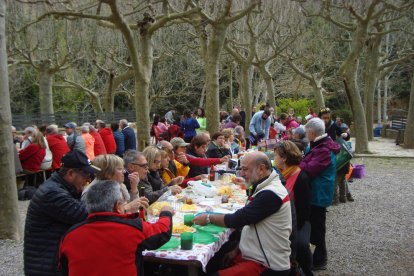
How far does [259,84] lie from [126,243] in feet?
117

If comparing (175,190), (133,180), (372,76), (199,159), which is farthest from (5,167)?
(372,76)

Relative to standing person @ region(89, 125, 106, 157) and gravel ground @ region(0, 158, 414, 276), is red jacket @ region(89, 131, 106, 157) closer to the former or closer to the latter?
standing person @ region(89, 125, 106, 157)

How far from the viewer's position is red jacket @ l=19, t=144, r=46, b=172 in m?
9.57

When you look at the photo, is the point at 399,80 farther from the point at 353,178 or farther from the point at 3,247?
the point at 3,247

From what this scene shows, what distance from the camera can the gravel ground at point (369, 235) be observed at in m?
5.39

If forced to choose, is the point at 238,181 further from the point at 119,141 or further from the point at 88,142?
the point at 119,141

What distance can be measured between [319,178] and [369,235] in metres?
2.29

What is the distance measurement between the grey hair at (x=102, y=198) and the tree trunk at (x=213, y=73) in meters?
10.4

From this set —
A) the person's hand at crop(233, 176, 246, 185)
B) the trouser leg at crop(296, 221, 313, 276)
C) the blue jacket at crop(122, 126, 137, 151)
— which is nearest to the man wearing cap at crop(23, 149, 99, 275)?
the trouser leg at crop(296, 221, 313, 276)

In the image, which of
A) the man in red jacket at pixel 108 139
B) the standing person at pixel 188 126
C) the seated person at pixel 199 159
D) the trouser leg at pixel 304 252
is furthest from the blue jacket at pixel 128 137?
the trouser leg at pixel 304 252

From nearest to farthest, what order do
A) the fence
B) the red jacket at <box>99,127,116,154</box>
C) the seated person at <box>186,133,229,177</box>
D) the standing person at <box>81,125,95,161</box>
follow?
the seated person at <box>186,133,229,177</box> → the standing person at <box>81,125,95,161</box> → the red jacket at <box>99,127,116,154</box> → the fence

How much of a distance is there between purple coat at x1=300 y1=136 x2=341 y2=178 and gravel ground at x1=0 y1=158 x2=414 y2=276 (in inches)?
50.4

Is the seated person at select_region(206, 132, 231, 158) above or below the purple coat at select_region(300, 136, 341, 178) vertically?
below

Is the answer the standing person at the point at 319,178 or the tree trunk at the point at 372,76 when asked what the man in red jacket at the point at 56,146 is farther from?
the tree trunk at the point at 372,76
